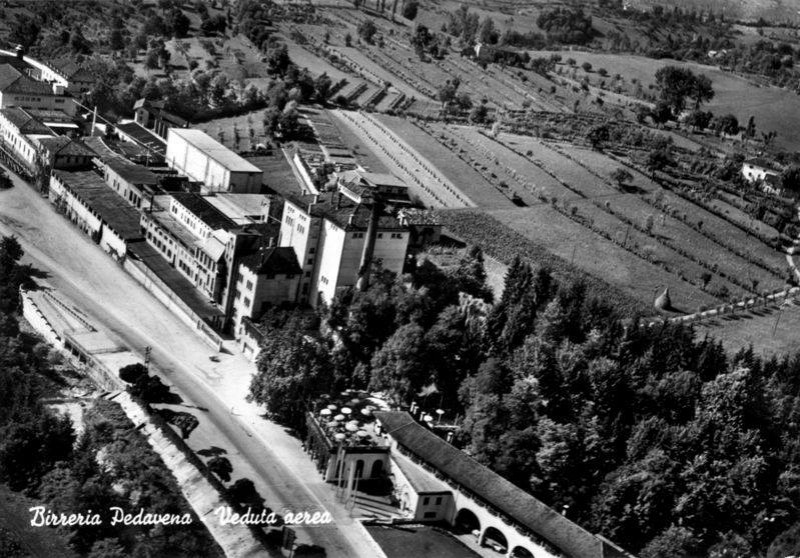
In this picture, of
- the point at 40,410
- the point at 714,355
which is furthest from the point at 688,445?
the point at 40,410

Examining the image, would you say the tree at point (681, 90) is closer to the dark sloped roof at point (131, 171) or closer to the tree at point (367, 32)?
the tree at point (367, 32)

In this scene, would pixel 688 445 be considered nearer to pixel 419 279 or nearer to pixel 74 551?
pixel 419 279

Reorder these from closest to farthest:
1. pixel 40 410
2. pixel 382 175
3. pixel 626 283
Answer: pixel 40 410 → pixel 626 283 → pixel 382 175

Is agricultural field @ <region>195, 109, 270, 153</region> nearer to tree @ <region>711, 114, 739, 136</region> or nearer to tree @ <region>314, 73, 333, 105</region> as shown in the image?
A: tree @ <region>314, 73, 333, 105</region>

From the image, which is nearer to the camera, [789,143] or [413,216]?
[413,216]

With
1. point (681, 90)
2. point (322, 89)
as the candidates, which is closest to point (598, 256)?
point (322, 89)

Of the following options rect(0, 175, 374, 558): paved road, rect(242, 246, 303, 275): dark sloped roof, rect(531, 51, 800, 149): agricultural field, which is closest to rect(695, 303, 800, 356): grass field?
rect(242, 246, 303, 275): dark sloped roof

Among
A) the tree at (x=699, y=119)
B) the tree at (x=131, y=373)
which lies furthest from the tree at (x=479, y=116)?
the tree at (x=131, y=373)
